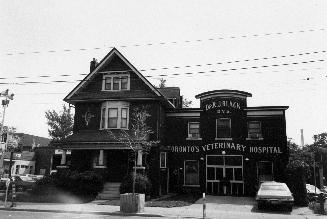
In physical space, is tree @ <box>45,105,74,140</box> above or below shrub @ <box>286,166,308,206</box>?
above

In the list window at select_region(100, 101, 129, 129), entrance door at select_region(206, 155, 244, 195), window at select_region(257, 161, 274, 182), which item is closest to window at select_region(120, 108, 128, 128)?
window at select_region(100, 101, 129, 129)

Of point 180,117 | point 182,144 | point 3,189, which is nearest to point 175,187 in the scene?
point 182,144

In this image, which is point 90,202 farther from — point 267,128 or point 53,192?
point 267,128

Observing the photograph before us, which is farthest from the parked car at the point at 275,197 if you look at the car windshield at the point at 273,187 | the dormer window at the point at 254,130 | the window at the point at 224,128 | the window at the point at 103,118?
the window at the point at 103,118

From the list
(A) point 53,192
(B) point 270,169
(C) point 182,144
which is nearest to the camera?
(A) point 53,192

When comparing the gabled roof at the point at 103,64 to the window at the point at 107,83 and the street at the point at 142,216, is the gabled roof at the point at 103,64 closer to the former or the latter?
the window at the point at 107,83

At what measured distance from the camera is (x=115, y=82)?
27.5m

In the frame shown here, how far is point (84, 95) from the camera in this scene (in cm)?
2748

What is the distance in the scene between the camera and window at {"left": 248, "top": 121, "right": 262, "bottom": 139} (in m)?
27.8

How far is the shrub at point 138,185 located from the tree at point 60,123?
1489 inches

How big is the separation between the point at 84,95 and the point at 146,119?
5.66m

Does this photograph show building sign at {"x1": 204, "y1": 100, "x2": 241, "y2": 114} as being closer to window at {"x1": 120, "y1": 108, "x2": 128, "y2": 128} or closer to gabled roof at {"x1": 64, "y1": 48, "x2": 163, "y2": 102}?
gabled roof at {"x1": 64, "y1": 48, "x2": 163, "y2": 102}

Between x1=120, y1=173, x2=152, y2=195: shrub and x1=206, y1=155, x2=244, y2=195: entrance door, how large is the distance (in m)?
6.80

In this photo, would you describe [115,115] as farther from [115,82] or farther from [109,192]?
[109,192]
